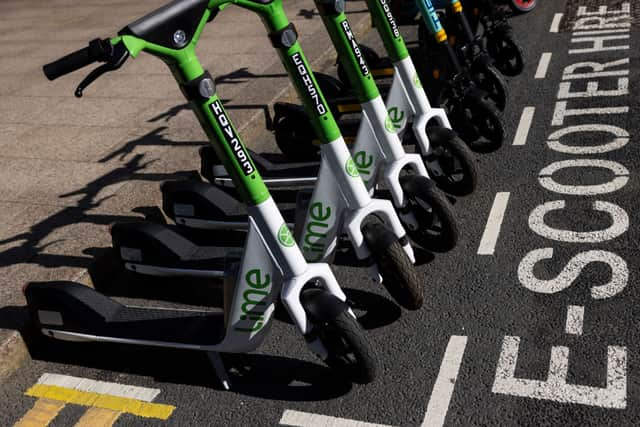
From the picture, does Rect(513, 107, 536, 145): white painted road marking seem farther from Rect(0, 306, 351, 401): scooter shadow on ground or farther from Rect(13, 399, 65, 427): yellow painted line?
Rect(13, 399, 65, 427): yellow painted line

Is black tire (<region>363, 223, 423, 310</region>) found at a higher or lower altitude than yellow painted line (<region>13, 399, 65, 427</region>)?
lower

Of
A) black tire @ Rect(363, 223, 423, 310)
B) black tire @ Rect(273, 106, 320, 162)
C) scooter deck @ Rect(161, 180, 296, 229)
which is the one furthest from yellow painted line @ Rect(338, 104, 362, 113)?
black tire @ Rect(363, 223, 423, 310)

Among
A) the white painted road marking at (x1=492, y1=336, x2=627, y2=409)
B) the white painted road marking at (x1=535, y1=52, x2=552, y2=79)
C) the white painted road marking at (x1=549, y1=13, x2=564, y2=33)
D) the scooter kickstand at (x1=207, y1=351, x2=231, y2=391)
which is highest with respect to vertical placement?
the scooter kickstand at (x1=207, y1=351, x2=231, y2=391)

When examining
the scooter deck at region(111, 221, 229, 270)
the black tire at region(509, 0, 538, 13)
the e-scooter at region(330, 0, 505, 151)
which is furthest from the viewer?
Answer: the black tire at region(509, 0, 538, 13)

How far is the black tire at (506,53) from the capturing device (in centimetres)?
688

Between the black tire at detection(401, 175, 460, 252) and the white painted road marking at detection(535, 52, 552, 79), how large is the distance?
345cm

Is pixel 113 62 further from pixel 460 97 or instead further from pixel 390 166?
pixel 460 97

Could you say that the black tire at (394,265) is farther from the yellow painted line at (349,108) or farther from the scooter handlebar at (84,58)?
the yellow painted line at (349,108)

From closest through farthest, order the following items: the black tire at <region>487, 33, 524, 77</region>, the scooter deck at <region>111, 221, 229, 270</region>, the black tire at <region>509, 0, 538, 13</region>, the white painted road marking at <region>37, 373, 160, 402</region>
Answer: the white painted road marking at <region>37, 373, 160, 402</region> < the scooter deck at <region>111, 221, 229, 270</region> < the black tire at <region>487, 33, 524, 77</region> < the black tire at <region>509, 0, 538, 13</region>

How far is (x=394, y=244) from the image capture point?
3.76 m

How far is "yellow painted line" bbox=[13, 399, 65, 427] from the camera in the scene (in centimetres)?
360

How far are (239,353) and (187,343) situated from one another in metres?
0.31

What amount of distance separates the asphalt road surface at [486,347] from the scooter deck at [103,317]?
256 mm

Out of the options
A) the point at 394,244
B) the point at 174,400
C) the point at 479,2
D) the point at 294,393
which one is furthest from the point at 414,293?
the point at 479,2
